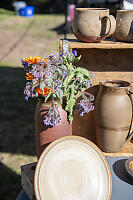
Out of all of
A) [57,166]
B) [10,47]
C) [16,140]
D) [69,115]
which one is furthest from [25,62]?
[10,47]

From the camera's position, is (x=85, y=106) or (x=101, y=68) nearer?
(x=85, y=106)

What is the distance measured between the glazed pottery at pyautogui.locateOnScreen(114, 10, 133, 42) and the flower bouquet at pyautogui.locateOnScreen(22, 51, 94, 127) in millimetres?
326

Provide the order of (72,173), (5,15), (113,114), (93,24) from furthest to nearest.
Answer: (5,15) < (113,114) < (93,24) < (72,173)

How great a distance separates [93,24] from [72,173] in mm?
783

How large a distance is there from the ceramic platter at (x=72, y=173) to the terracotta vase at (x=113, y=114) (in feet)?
0.89

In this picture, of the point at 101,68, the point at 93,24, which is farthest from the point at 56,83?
the point at 101,68

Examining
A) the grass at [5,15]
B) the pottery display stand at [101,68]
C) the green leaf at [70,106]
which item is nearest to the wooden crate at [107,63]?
the pottery display stand at [101,68]

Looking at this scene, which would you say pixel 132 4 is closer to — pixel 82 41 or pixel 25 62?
pixel 82 41

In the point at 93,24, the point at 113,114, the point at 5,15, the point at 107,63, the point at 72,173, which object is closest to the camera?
the point at 72,173

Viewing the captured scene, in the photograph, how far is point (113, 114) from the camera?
1613mm

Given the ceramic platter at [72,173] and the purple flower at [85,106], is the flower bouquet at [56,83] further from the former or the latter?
the ceramic platter at [72,173]

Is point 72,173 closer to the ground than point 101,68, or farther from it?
closer to the ground

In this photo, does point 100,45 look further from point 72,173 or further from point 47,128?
point 72,173

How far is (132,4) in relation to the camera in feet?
7.73
